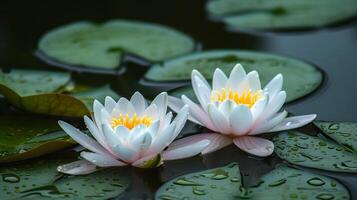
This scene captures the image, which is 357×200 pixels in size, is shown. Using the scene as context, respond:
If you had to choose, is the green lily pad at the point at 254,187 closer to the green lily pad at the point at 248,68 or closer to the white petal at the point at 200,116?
the white petal at the point at 200,116

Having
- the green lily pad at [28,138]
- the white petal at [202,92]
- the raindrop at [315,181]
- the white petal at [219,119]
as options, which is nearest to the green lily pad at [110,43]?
the green lily pad at [28,138]

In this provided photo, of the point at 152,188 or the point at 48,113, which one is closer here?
the point at 152,188

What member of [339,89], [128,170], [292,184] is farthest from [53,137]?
[339,89]

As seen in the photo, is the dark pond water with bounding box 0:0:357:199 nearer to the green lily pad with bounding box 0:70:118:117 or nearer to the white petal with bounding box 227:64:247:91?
the green lily pad with bounding box 0:70:118:117

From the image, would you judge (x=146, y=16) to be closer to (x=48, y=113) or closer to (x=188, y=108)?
(x=48, y=113)

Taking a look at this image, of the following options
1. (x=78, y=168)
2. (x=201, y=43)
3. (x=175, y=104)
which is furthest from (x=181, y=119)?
(x=201, y=43)

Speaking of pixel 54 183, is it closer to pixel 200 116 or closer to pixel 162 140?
pixel 162 140

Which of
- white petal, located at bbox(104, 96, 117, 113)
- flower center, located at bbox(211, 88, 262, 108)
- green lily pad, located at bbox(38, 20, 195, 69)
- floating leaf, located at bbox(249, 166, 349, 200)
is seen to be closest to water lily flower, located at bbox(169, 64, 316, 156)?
flower center, located at bbox(211, 88, 262, 108)
